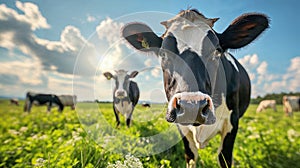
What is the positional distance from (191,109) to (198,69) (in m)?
0.46

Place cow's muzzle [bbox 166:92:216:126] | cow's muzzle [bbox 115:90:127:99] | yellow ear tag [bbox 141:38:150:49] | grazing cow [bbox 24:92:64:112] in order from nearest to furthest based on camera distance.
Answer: cow's muzzle [bbox 166:92:216:126] < yellow ear tag [bbox 141:38:150:49] < cow's muzzle [bbox 115:90:127:99] < grazing cow [bbox 24:92:64:112]

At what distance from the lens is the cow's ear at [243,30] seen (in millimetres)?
2297

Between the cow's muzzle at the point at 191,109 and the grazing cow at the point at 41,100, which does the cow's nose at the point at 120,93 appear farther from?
the grazing cow at the point at 41,100

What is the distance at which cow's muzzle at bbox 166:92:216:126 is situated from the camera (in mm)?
1539

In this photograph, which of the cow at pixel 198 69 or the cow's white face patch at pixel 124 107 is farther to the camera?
the cow's white face patch at pixel 124 107

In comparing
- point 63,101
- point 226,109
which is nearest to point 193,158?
point 226,109

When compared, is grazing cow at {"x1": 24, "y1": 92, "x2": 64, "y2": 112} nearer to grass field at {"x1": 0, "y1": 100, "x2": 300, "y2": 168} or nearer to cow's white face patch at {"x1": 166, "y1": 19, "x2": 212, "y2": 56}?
grass field at {"x1": 0, "y1": 100, "x2": 300, "y2": 168}

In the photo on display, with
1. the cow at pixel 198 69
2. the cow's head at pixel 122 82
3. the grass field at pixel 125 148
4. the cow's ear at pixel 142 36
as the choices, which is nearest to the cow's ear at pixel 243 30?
the cow at pixel 198 69

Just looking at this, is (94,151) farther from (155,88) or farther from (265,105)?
(265,105)

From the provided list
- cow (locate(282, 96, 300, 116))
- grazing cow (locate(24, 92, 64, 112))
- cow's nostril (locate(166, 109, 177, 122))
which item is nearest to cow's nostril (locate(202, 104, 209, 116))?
cow's nostril (locate(166, 109, 177, 122))

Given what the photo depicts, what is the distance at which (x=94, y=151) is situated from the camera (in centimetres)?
236

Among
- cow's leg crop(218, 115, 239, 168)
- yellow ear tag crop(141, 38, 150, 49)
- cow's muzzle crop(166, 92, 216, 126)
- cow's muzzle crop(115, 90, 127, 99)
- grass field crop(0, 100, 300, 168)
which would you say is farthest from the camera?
cow's muzzle crop(115, 90, 127, 99)

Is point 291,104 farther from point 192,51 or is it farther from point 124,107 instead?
point 192,51

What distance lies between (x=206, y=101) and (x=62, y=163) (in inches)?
51.6
